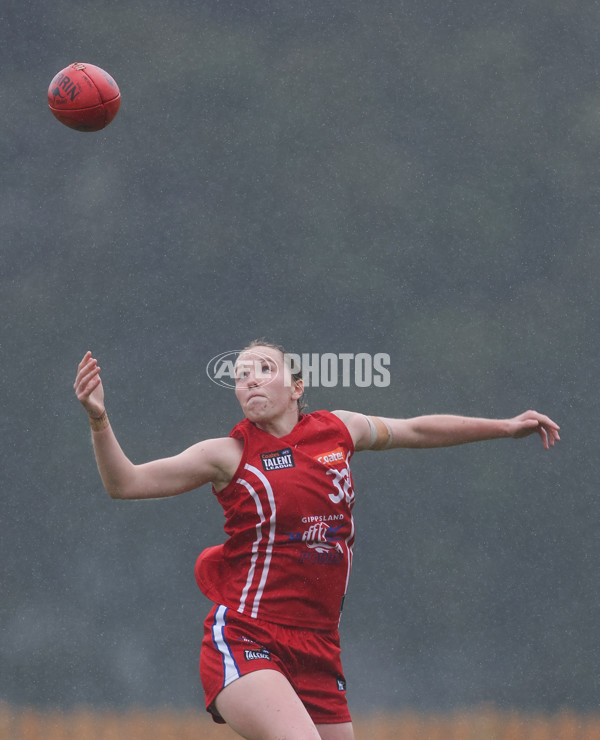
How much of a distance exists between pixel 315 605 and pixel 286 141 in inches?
180

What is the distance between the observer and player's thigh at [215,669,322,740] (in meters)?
3.00

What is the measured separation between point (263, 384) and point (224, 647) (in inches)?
32.2

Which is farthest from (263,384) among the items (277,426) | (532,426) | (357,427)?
(532,426)

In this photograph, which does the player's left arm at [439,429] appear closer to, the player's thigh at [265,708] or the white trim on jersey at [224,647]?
the white trim on jersey at [224,647]

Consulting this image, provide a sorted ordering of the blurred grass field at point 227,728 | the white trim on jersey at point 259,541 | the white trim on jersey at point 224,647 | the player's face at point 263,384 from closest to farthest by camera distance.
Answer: the white trim on jersey at point 224,647 < the white trim on jersey at point 259,541 < the player's face at point 263,384 < the blurred grass field at point 227,728

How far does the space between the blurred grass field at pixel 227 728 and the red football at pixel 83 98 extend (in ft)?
11.6

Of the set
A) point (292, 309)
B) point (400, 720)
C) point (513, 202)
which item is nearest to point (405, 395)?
point (292, 309)

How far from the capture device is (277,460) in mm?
3396

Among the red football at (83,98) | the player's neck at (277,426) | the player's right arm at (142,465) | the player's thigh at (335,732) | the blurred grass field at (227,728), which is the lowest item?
the blurred grass field at (227,728)

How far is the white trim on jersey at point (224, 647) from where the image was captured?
3.17m

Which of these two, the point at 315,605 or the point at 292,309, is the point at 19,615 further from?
the point at 315,605

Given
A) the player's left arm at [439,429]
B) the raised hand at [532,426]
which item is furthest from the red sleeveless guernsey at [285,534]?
the raised hand at [532,426]

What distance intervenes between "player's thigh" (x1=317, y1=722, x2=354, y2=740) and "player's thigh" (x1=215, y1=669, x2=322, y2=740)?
32 cm

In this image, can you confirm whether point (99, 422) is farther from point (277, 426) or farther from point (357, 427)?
point (357, 427)
